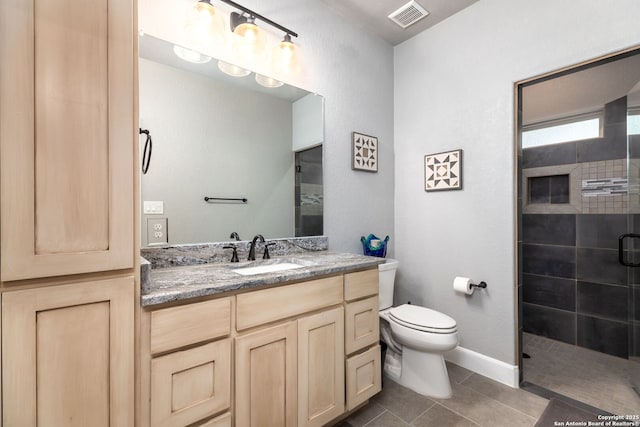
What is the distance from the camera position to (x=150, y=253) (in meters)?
1.46

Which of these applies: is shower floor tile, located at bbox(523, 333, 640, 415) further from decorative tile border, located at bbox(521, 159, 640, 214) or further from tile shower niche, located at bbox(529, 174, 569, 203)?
tile shower niche, located at bbox(529, 174, 569, 203)

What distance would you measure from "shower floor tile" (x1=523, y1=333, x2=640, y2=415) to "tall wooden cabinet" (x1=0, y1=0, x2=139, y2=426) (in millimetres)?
2539

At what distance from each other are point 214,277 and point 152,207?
1.92 ft

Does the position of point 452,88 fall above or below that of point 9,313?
above

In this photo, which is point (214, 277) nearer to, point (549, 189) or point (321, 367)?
point (321, 367)

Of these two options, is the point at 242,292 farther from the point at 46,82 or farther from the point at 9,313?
the point at 46,82

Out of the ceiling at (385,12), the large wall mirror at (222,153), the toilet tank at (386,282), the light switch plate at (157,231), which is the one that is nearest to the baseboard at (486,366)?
the toilet tank at (386,282)

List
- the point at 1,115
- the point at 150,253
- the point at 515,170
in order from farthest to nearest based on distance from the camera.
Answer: the point at 515,170, the point at 150,253, the point at 1,115

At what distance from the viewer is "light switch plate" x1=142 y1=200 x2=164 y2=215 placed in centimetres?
148

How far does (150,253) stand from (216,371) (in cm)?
72

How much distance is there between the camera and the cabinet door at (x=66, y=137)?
80 cm

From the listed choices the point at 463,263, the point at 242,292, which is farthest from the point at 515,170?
the point at 242,292

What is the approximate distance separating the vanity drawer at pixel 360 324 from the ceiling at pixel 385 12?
7.03ft

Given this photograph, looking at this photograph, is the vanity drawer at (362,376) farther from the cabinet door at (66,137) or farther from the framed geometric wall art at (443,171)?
the framed geometric wall art at (443,171)
